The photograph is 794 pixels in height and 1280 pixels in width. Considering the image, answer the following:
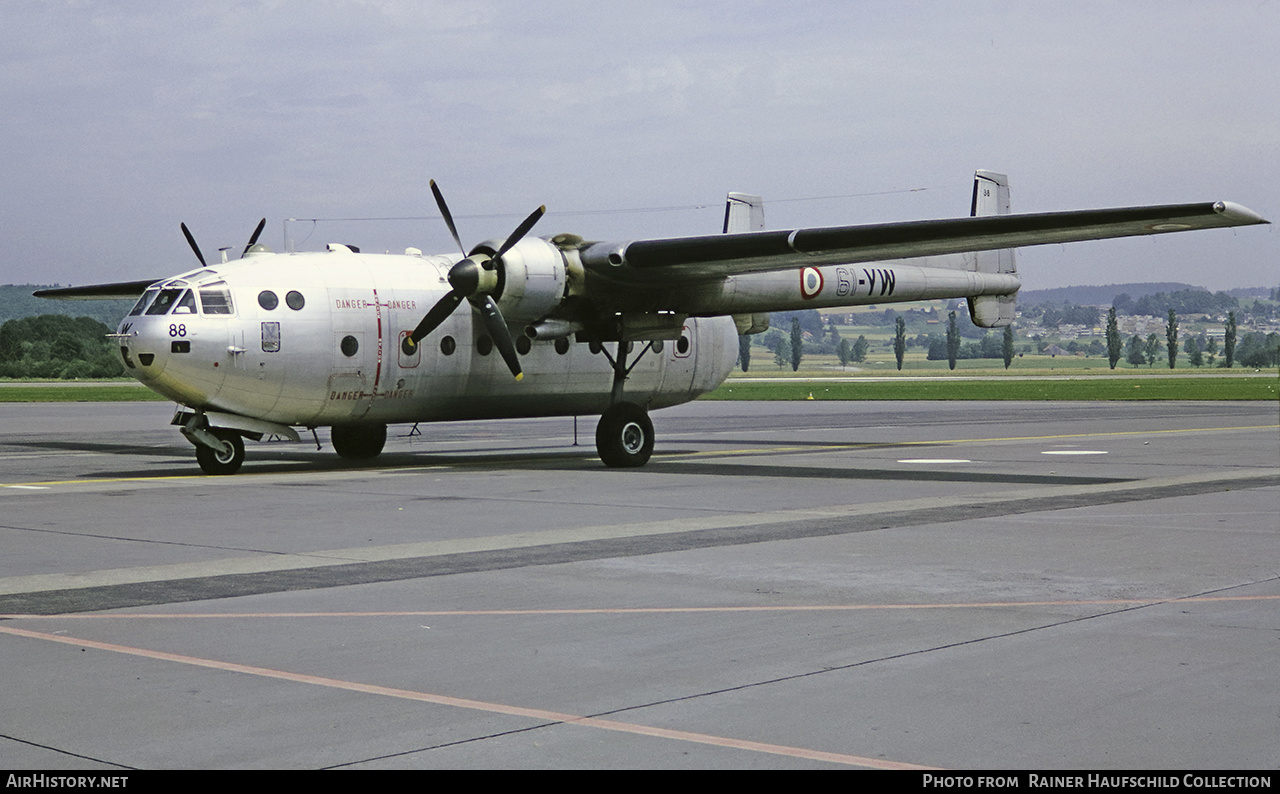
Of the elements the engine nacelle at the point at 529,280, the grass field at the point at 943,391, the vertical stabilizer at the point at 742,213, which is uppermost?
the vertical stabilizer at the point at 742,213

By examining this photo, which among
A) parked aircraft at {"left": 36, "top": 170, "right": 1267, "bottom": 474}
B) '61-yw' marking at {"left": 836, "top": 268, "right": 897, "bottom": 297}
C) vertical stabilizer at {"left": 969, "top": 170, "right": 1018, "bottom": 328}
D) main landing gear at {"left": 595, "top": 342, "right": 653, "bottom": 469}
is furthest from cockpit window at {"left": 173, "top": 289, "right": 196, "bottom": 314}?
vertical stabilizer at {"left": 969, "top": 170, "right": 1018, "bottom": 328}

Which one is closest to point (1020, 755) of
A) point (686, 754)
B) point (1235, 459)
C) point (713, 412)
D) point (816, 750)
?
point (816, 750)

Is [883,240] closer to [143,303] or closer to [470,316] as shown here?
[470,316]

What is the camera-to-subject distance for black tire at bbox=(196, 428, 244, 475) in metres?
23.3

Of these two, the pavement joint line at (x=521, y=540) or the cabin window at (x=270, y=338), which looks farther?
the cabin window at (x=270, y=338)

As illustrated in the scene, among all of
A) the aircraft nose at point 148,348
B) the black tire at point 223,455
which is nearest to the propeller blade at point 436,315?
the black tire at point 223,455

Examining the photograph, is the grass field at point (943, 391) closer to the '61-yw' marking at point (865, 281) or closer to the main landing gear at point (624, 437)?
the '61-yw' marking at point (865, 281)

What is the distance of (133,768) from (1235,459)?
78.7 ft

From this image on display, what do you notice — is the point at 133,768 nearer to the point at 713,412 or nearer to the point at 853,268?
the point at 853,268

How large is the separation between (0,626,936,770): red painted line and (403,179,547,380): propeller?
14.6 m

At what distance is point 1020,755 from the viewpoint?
6.03 metres

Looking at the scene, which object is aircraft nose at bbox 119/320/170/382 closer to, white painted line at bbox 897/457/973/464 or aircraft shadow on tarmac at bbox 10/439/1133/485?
aircraft shadow on tarmac at bbox 10/439/1133/485

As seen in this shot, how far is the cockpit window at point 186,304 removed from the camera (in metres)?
22.3

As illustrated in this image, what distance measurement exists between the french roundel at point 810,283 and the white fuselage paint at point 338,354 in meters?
3.18
